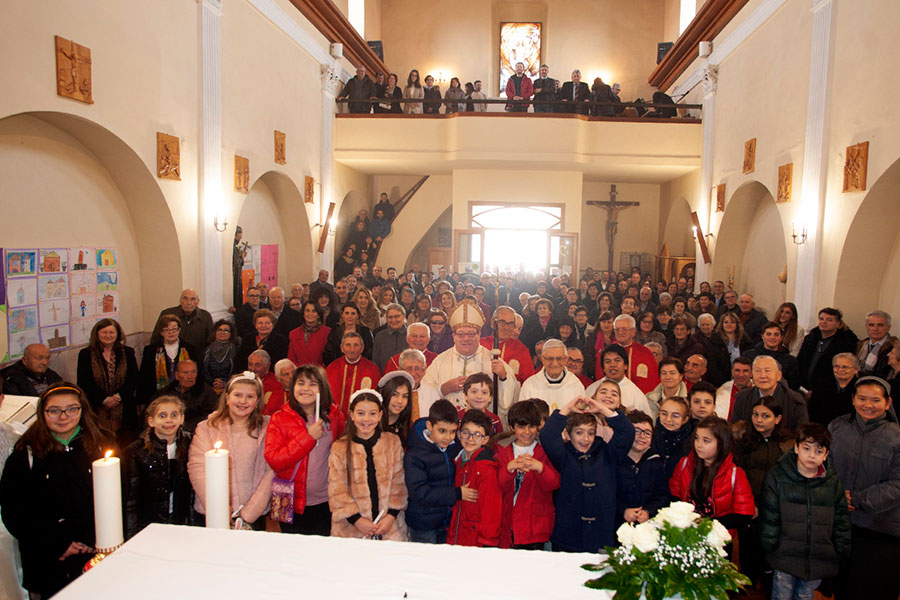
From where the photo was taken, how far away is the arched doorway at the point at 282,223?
34.6ft

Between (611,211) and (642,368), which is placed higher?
(611,211)

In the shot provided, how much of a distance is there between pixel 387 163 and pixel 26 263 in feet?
27.2

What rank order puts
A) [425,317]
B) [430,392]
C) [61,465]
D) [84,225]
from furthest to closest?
[425,317]
[84,225]
[430,392]
[61,465]

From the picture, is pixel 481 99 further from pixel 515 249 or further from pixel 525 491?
pixel 525 491

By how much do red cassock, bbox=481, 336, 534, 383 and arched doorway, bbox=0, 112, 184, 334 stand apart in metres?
4.27

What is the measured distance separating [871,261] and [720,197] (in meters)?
4.21

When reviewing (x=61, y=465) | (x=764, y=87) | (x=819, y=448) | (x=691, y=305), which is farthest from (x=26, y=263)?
(x=764, y=87)

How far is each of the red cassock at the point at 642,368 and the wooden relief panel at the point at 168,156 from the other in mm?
5349

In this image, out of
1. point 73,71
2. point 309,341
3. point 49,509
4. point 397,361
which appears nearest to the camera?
point 49,509

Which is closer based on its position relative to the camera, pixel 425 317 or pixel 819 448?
pixel 819 448

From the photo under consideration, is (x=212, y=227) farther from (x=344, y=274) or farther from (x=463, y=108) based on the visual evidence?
(x=463, y=108)

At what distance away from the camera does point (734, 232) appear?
11398 mm

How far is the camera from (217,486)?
2062 mm

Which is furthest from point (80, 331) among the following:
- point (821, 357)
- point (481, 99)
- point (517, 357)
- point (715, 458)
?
point (481, 99)
